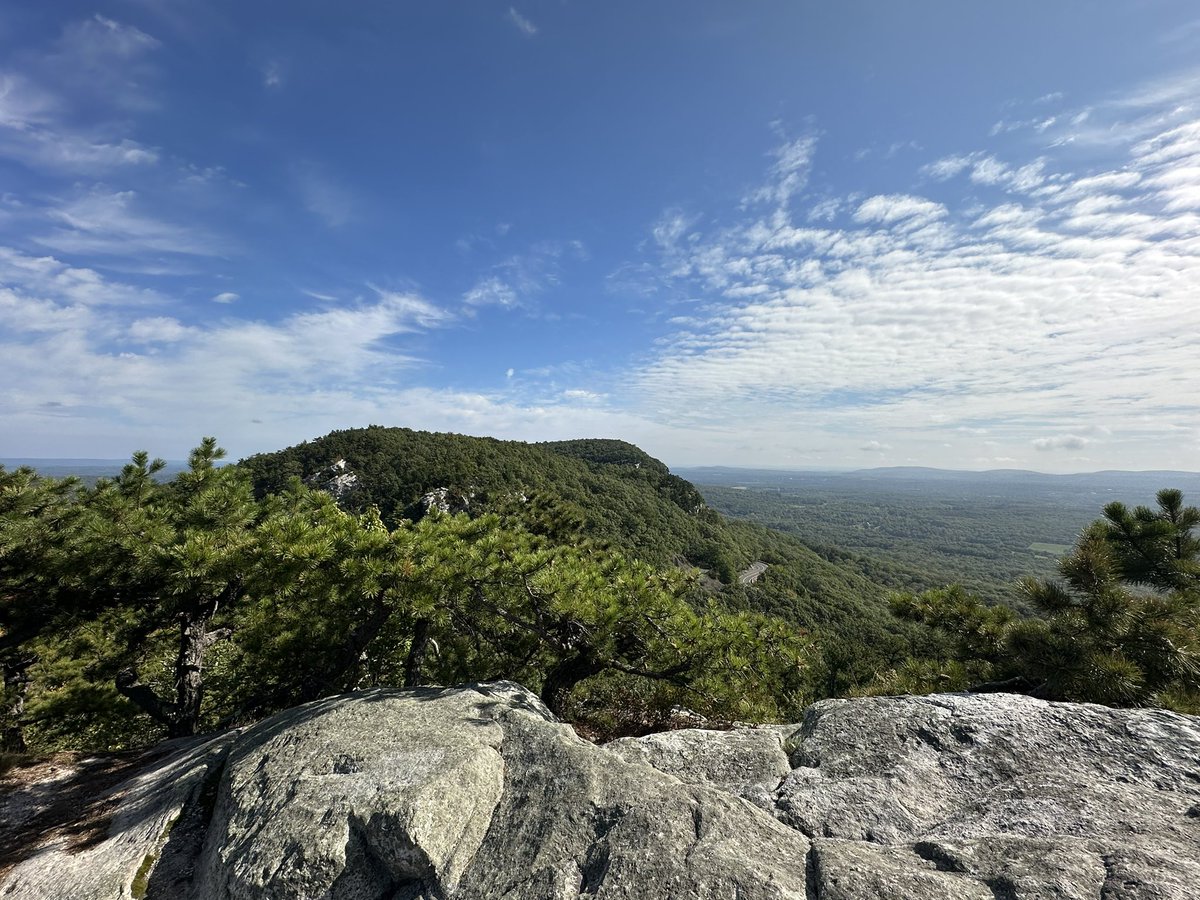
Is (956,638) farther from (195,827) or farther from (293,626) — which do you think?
(293,626)

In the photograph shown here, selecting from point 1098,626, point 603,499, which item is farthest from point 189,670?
point 603,499

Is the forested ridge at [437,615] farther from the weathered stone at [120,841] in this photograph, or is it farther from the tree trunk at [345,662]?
the weathered stone at [120,841]

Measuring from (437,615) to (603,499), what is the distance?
3789 inches

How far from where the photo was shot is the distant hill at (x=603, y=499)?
7581 centimetres

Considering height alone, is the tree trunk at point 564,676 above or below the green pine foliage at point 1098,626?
below

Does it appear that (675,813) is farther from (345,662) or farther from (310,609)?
(345,662)

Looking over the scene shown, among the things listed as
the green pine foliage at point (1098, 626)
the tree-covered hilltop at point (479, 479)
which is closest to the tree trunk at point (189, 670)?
the green pine foliage at point (1098, 626)

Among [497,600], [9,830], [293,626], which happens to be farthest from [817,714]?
[9,830]

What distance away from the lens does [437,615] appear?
6.56 meters

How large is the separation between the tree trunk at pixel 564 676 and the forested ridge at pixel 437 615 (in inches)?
1.4

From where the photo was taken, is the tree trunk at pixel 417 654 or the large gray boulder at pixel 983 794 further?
the tree trunk at pixel 417 654

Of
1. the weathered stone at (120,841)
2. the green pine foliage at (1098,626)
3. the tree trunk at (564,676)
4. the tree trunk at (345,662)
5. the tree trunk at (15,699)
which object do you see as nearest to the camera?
the weathered stone at (120,841)

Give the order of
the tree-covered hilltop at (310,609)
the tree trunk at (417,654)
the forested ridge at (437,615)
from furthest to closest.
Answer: the tree trunk at (417,654), the tree-covered hilltop at (310,609), the forested ridge at (437,615)

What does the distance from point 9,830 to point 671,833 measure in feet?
27.1
